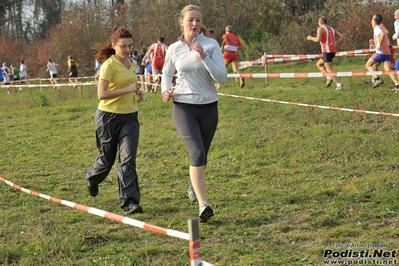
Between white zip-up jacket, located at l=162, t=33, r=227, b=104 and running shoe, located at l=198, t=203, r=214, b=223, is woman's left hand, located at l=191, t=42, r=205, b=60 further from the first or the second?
running shoe, located at l=198, t=203, r=214, b=223

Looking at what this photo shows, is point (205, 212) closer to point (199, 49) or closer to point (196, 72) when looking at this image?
point (196, 72)

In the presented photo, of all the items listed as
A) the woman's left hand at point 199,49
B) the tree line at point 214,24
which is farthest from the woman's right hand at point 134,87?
the tree line at point 214,24

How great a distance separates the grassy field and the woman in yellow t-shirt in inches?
14.8

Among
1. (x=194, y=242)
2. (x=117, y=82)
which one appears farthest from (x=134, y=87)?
(x=194, y=242)

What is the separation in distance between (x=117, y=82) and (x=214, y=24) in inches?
1065

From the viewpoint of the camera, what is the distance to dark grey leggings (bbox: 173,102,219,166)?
19.0 feet

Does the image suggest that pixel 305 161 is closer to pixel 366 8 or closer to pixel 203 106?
pixel 203 106

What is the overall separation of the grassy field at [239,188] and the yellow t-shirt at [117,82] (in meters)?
1.09

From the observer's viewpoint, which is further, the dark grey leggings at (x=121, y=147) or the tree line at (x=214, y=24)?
the tree line at (x=214, y=24)

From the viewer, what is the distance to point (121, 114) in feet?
21.2

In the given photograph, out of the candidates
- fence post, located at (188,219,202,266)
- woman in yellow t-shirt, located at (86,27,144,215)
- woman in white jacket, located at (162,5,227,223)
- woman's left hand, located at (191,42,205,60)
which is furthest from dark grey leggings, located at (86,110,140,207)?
fence post, located at (188,219,202,266)

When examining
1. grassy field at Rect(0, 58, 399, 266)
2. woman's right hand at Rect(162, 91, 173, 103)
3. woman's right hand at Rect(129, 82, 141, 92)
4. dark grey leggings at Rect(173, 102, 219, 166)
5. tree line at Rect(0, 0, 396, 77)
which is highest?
tree line at Rect(0, 0, 396, 77)

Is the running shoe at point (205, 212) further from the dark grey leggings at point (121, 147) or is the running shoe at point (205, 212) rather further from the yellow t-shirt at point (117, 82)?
the yellow t-shirt at point (117, 82)

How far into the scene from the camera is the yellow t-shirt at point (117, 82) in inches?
251
